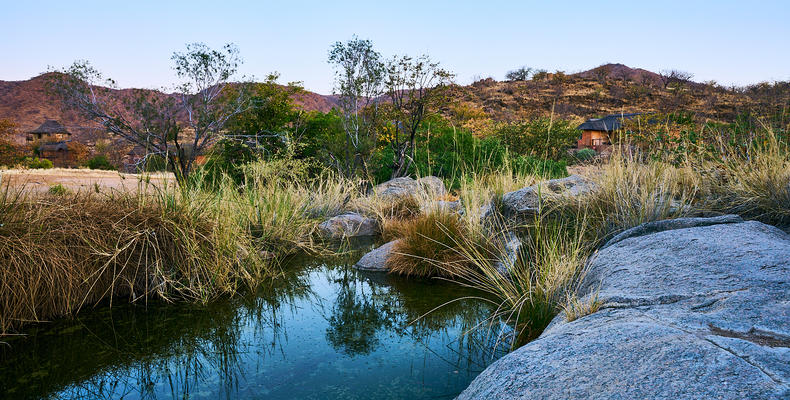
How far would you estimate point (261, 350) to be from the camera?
277 centimetres

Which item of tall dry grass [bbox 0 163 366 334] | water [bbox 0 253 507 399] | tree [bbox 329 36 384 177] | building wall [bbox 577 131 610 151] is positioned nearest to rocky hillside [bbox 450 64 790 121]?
building wall [bbox 577 131 610 151]

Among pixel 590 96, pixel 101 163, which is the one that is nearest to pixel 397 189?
pixel 101 163

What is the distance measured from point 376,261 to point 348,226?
1943 mm

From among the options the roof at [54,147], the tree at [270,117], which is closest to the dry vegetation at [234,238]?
the tree at [270,117]

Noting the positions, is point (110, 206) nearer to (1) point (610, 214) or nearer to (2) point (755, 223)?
(1) point (610, 214)

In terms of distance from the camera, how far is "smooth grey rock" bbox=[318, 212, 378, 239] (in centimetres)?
641

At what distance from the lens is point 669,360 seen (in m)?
1.12

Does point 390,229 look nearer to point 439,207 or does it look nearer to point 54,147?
point 439,207

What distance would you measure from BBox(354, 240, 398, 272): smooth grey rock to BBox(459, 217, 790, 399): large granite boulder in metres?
2.73

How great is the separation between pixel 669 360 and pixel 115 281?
12.5ft

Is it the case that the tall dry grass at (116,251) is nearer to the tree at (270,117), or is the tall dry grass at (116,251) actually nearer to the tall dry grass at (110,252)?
the tall dry grass at (110,252)

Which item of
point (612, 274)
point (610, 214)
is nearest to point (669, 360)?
point (612, 274)

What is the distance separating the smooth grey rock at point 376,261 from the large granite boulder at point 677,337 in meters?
2.73

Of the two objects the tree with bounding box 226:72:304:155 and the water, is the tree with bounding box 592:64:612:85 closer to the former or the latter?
the tree with bounding box 226:72:304:155
